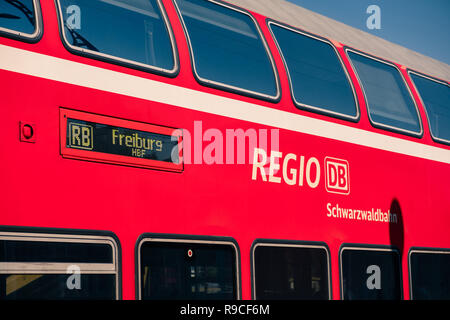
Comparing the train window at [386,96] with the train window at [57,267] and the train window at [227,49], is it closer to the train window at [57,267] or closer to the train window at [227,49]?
the train window at [227,49]

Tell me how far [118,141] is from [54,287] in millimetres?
1214

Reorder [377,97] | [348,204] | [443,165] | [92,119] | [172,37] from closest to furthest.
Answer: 1. [92,119]
2. [172,37]
3. [348,204]
4. [377,97]
5. [443,165]

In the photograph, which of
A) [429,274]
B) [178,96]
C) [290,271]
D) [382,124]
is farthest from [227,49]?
[429,274]

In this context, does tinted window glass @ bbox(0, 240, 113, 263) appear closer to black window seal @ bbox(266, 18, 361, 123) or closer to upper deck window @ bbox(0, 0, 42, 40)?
upper deck window @ bbox(0, 0, 42, 40)

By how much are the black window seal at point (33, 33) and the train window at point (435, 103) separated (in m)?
5.40

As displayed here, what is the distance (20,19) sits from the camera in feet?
15.3

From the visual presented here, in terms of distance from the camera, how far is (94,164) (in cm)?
489

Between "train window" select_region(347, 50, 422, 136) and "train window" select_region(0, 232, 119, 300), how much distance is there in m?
3.91

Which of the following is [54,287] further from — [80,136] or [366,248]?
[366,248]

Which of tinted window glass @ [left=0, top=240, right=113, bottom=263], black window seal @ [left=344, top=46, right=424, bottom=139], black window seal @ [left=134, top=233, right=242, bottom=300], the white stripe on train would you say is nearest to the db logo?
the white stripe on train

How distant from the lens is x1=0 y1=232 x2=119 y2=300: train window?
14.2 ft
